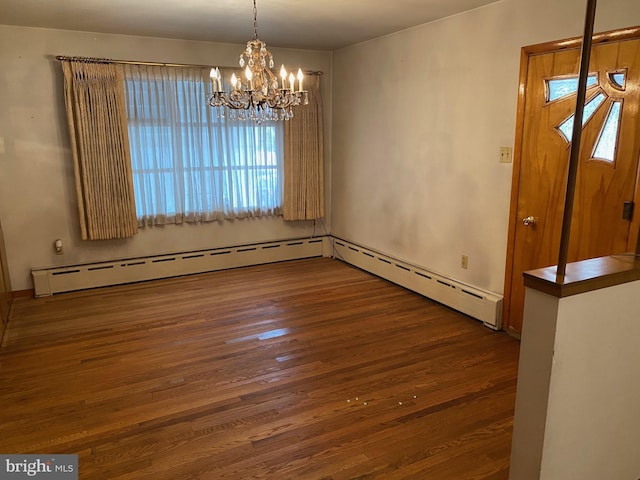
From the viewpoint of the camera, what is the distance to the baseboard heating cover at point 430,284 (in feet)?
12.3

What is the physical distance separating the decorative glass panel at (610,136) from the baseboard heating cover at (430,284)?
132cm

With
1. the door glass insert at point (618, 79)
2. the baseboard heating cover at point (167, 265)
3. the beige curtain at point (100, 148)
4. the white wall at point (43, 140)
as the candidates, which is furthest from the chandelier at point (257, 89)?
the baseboard heating cover at point (167, 265)

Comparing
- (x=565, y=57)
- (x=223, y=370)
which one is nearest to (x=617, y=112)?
(x=565, y=57)

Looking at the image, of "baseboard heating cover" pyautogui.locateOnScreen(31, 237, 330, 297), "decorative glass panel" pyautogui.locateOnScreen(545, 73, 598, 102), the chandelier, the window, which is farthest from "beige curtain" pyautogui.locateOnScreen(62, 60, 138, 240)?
"decorative glass panel" pyautogui.locateOnScreen(545, 73, 598, 102)

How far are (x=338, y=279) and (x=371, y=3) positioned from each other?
9.14ft

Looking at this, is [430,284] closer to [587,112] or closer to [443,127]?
[443,127]

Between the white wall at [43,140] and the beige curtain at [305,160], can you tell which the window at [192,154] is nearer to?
the beige curtain at [305,160]

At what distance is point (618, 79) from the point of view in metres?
2.78

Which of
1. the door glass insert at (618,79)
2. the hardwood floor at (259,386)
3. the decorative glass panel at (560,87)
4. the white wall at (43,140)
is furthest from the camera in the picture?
the white wall at (43,140)

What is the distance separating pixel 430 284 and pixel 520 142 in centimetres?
158

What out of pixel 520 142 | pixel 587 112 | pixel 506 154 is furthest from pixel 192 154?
pixel 587 112

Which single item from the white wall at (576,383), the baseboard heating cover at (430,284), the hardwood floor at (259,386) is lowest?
the hardwood floor at (259,386)

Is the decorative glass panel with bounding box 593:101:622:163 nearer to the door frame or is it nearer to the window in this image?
the door frame

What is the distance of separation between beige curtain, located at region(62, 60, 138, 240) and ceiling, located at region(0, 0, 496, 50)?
46 centimetres
